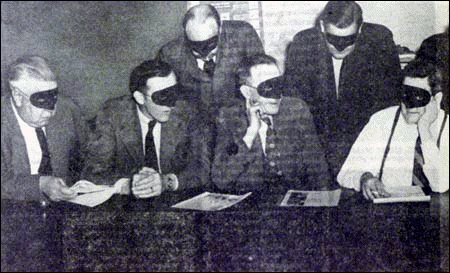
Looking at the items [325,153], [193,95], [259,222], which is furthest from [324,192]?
[193,95]

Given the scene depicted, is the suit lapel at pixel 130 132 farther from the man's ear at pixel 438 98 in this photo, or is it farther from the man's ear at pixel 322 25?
the man's ear at pixel 438 98

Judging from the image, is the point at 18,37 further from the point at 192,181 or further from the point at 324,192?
the point at 324,192

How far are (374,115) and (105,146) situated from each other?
3.02 feet

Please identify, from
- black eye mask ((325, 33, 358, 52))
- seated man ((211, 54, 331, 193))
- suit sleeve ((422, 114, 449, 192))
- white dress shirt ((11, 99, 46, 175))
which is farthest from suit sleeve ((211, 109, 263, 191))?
white dress shirt ((11, 99, 46, 175))

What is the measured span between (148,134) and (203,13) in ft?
1.51

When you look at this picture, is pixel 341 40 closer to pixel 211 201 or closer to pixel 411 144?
pixel 411 144

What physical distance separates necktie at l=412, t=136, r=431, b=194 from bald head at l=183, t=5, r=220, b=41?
0.77m

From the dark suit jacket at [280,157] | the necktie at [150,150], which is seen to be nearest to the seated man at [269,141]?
the dark suit jacket at [280,157]

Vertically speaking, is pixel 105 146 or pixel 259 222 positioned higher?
pixel 105 146

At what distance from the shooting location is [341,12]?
64.0 inches

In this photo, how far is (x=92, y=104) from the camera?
1.74 m

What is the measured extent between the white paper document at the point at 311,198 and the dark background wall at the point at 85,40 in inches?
26.6

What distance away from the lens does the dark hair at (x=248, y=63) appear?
1659 millimetres

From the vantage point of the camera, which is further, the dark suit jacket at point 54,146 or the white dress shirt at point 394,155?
the dark suit jacket at point 54,146
